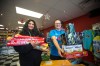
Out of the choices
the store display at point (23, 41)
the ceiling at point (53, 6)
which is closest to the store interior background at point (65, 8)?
the ceiling at point (53, 6)

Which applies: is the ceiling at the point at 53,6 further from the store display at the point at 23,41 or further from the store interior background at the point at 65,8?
the store display at the point at 23,41

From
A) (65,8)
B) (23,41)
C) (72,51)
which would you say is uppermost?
(65,8)

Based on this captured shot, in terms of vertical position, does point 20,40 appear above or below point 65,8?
below

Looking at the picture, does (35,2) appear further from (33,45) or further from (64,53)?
→ (64,53)

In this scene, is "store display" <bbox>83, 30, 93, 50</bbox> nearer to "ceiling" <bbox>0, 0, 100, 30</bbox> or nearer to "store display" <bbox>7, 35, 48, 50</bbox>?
"ceiling" <bbox>0, 0, 100, 30</bbox>

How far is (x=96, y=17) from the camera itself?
354 cm

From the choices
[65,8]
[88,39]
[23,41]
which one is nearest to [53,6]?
[65,8]

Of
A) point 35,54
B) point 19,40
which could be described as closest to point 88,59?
point 35,54

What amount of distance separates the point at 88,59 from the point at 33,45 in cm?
362

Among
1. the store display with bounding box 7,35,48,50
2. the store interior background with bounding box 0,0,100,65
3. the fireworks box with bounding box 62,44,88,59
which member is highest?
the store interior background with bounding box 0,0,100,65

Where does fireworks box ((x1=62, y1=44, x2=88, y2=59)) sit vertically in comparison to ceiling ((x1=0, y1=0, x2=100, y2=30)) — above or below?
below

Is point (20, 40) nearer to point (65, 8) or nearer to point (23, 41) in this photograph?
point (23, 41)

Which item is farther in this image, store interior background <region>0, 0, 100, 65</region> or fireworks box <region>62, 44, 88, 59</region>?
store interior background <region>0, 0, 100, 65</region>

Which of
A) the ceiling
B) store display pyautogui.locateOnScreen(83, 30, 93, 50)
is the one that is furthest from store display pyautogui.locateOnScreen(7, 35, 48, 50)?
store display pyautogui.locateOnScreen(83, 30, 93, 50)
